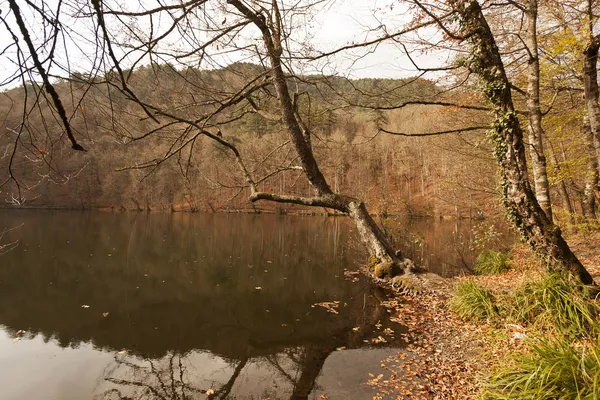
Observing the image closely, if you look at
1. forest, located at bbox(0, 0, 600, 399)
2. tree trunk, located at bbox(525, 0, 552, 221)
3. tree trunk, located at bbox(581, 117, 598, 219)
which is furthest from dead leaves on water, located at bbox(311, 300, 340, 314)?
tree trunk, located at bbox(581, 117, 598, 219)

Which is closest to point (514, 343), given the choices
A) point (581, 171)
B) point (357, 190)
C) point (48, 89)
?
point (48, 89)

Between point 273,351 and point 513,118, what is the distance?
534 centimetres

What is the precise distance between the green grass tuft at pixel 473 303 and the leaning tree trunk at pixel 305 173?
2865 mm

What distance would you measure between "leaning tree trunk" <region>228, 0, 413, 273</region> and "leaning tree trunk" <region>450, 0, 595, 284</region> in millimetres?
3147

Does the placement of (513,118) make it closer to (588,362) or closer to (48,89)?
(588,362)

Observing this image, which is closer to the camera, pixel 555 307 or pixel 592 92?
pixel 555 307

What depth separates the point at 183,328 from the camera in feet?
23.9

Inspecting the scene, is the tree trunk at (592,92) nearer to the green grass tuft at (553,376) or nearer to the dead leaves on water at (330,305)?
the green grass tuft at (553,376)

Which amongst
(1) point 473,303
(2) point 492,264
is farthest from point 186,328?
(2) point 492,264

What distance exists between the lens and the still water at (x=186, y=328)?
5.05 metres

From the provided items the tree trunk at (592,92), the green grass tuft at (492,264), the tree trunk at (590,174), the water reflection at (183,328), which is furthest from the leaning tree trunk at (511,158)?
the green grass tuft at (492,264)

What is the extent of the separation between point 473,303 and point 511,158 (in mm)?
2737

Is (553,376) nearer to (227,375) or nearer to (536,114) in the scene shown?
(227,375)

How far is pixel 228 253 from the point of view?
54.6ft
